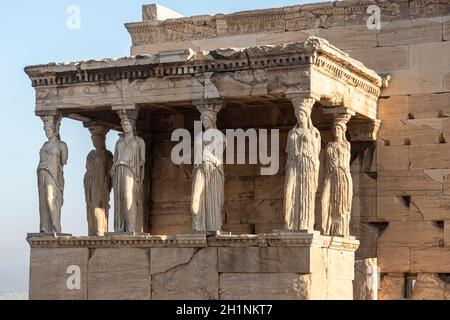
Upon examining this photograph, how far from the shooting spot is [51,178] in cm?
1741

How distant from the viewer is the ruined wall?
17688 millimetres

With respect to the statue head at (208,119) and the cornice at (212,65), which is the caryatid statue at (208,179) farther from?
the cornice at (212,65)

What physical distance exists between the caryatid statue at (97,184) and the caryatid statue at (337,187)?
305 cm

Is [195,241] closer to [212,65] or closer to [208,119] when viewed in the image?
[208,119]

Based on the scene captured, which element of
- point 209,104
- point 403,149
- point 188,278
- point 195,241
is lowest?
point 188,278

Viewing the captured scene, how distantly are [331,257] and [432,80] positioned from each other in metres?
2.98

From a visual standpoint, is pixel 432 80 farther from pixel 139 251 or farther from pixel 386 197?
pixel 139 251

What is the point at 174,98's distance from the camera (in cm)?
1691

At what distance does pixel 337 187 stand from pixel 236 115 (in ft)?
7.44

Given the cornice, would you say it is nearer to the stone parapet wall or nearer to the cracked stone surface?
the stone parapet wall

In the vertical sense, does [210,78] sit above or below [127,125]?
above

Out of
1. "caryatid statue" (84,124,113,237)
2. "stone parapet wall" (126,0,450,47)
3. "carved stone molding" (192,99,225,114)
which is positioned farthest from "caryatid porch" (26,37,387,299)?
"stone parapet wall" (126,0,450,47)

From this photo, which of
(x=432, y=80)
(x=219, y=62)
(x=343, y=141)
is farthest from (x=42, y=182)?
(x=432, y=80)

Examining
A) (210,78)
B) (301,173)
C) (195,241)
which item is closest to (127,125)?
(210,78)
